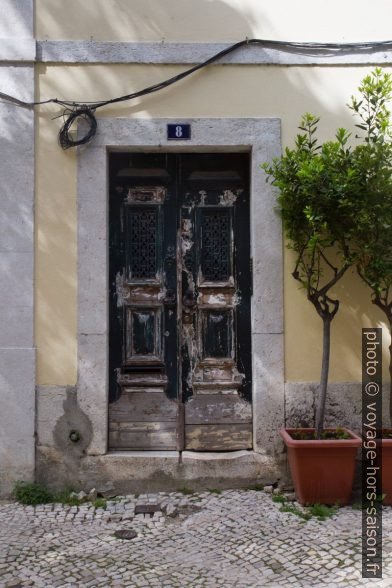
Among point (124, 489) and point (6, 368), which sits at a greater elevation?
point (6, 368)

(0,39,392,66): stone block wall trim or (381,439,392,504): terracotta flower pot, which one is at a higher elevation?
(0,39,392,66): stone block wall trim

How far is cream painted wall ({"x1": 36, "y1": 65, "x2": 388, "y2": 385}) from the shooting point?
432 centimetres

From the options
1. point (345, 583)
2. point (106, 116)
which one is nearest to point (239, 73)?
point (106, 116)

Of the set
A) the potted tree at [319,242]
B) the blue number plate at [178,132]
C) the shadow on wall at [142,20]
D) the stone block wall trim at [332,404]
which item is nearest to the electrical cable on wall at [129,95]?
the shadow on wall at [142,20]

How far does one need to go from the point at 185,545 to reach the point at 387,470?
58.2 inches

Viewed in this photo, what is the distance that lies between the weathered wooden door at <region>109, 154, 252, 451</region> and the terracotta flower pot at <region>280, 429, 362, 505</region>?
0.67m

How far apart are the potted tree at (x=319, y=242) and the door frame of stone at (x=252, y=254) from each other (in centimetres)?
18

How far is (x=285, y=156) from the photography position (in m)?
4.29

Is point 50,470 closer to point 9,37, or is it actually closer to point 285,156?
point 285,156

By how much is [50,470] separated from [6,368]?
81 centimetres

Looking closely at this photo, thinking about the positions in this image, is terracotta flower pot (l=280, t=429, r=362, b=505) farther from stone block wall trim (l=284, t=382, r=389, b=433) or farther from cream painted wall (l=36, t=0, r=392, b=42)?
cream painted wall (l=36, t=0, r=392, b=42)

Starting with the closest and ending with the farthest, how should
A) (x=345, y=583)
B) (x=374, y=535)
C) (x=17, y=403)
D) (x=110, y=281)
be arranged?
(x=345, y=583) < (x=374, y=535) < (x=17, y=403) < (x=110, y=281)

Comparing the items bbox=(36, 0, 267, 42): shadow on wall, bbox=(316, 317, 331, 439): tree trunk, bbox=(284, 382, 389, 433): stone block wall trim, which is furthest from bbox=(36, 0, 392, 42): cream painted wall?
bbox=(284, 382, 389, 433): stone block wall trim

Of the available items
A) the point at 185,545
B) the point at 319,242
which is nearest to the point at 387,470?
the point at 185,545
